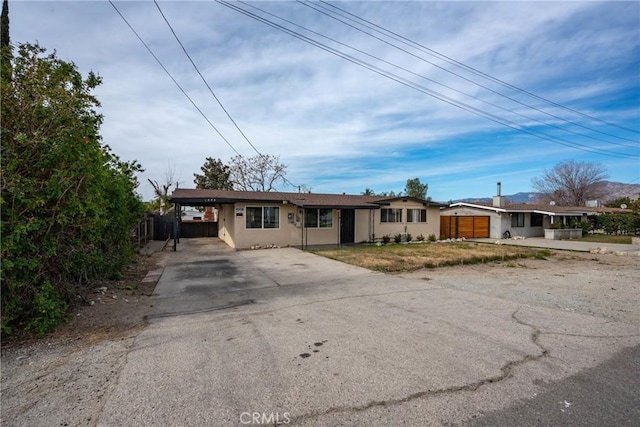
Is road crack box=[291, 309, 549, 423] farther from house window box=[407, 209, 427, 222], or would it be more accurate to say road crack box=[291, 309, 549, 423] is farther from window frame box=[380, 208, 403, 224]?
house window box=[407, 209, 427, 222]

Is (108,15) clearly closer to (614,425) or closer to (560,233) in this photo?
(614,425)

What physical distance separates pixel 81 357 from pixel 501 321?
18.7 feet

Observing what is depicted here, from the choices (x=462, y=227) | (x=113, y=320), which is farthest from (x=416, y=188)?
(x=113, y=320)

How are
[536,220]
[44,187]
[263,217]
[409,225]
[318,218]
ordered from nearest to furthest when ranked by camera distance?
[44,187] < [263,217] < [318,218] < [409,225] < [536,220]

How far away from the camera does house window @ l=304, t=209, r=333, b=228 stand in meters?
16.2

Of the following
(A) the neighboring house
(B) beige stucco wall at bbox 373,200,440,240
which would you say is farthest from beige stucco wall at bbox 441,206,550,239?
(A) the neighboring house

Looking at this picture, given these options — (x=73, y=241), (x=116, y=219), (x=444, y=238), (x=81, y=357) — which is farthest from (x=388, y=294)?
(x=444, y=238)

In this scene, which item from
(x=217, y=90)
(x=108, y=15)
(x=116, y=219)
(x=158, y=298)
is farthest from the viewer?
(x=217, y=90)

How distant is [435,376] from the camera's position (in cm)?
307

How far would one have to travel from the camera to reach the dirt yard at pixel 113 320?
2646 mm

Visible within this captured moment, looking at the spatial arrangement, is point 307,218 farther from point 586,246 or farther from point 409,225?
point 586,246

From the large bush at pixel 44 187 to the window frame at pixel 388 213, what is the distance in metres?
15.2

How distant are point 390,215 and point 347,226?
303 cm

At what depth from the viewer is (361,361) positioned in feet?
11.2
